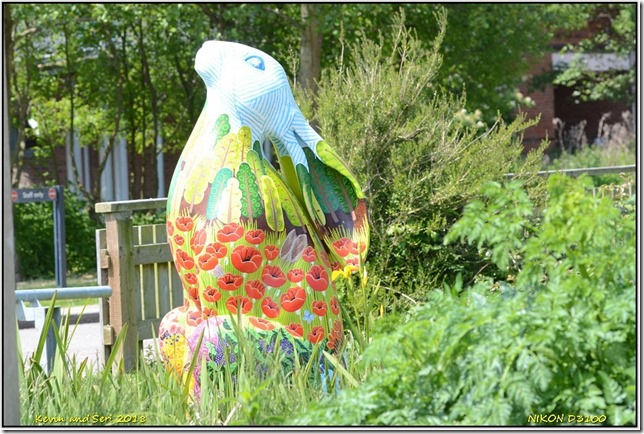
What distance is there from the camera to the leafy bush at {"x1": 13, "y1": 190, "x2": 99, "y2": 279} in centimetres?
1540

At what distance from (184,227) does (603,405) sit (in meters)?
2.17

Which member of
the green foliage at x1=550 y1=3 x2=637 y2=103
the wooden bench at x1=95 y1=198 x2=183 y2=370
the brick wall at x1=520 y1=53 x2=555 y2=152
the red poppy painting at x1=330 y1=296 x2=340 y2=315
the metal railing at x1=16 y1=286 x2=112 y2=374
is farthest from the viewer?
the brick wall at x1=520 y1=53 x2=555 y2=152

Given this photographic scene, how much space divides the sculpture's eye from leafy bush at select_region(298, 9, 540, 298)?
2.24 m

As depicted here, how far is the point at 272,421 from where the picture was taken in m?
3.38

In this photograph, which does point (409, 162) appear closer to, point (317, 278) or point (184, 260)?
point (317, 278)

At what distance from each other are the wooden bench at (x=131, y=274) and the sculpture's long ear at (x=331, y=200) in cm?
216

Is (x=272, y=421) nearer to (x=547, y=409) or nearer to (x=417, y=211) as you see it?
(x=547, y=409)

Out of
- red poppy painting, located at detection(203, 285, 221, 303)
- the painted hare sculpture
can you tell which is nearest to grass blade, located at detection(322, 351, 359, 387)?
the painted hare sculpture

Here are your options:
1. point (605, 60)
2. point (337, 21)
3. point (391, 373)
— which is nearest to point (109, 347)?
point (391, 373)

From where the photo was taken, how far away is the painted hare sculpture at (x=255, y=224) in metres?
4.22

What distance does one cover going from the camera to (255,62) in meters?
4.48

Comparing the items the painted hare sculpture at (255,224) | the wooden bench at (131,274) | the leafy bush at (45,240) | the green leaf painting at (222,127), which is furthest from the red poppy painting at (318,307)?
the leafy bush at (45,240)

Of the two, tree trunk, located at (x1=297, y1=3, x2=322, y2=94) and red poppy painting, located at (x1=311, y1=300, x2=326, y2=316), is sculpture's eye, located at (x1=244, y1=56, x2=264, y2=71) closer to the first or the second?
red poppy painting, located at (x1=311, y1=300, x2=326, y2=316)

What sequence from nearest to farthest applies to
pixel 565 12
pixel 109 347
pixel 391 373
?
1. pixel 391 373
2. pixel 109 347
3. pixel 565 12
